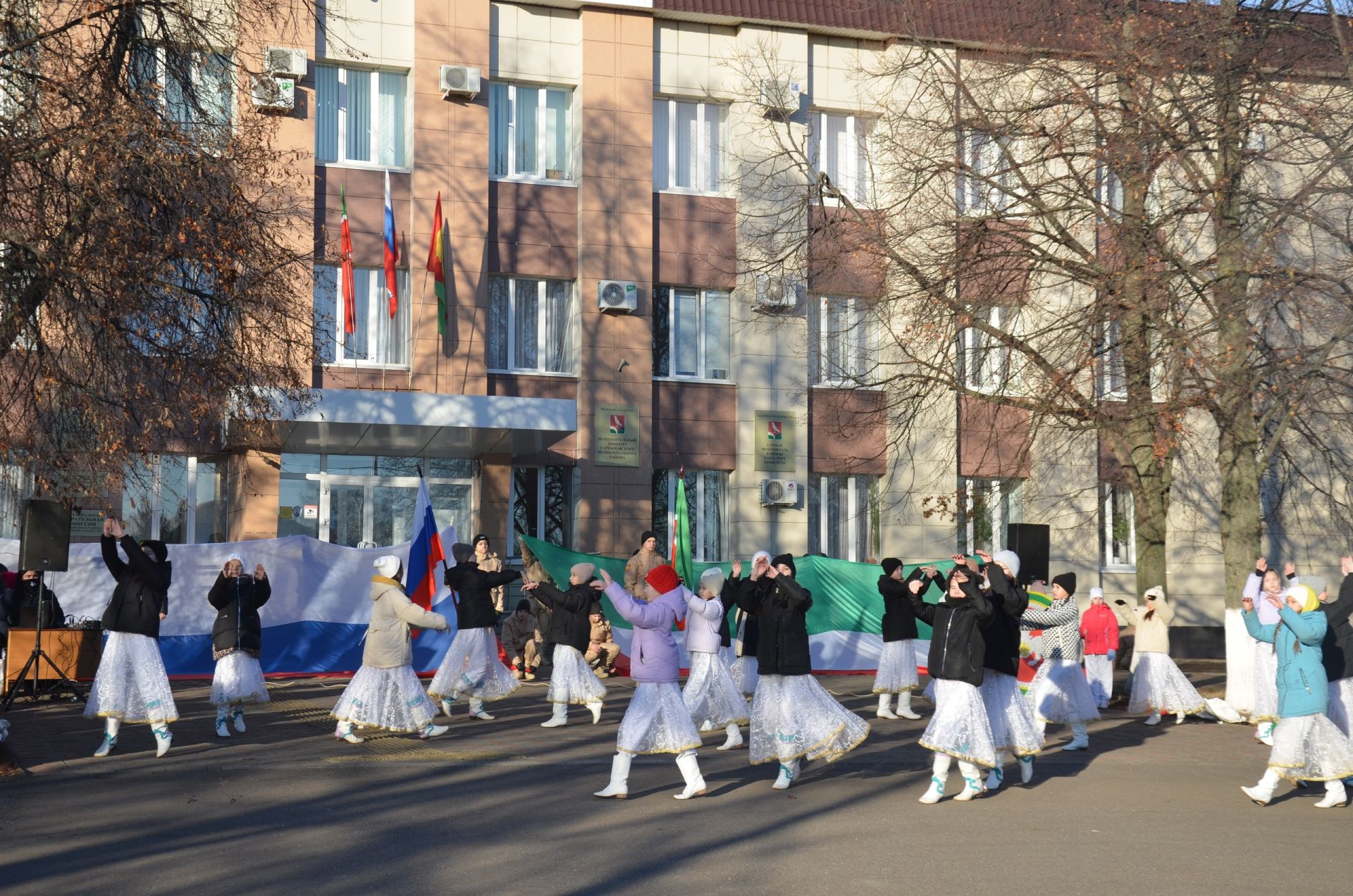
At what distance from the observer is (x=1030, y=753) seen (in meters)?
12.2

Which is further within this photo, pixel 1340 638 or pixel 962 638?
pixel 1340 638

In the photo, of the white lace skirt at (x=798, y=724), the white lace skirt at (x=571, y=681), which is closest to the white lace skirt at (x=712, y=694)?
the white lace skirt at (x=571, y=681)

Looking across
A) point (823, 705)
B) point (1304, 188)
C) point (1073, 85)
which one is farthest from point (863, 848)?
point (1073, 85)

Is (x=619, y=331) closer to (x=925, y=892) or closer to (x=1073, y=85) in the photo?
Answer: (x=1073, y=85)

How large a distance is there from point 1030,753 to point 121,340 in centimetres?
832

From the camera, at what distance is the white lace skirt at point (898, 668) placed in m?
17.1

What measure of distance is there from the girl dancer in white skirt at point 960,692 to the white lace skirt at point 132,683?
666cm

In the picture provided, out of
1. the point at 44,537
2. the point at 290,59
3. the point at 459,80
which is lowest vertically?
the point at 44,537

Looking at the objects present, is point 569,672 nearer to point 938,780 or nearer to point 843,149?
point 938,780

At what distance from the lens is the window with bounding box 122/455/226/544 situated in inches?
956

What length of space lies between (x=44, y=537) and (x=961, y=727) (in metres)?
11.2

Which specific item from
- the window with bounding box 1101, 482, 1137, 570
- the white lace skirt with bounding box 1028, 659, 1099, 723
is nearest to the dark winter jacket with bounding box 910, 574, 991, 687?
the white lace skirt with bounding box 1028, 659, 1099, 723

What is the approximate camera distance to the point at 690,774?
11.2 metres

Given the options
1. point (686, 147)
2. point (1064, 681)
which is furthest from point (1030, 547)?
point (686, 147)
